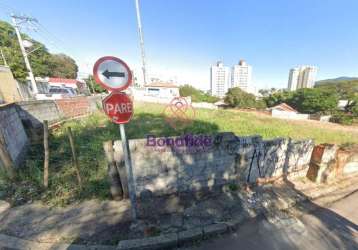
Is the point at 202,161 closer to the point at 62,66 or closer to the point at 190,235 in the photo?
the point at 190,235

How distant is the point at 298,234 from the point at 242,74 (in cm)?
8792

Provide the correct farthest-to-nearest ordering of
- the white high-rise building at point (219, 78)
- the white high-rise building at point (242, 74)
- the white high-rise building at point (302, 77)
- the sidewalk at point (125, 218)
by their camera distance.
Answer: the white high-rise building at point (219, 78)
the white high-rise building at point (242, 74)
the white high-rise building at point (302, 77)
the sidewalk at point (125, 218)

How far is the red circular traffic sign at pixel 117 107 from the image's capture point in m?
2.02

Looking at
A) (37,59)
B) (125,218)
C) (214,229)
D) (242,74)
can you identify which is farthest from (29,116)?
(242,74)

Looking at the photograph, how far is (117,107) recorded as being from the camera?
2068 mm

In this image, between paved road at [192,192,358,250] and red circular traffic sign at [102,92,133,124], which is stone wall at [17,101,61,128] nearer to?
red circular traffic sign at [102,92,133,124]

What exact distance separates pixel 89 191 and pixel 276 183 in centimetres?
466

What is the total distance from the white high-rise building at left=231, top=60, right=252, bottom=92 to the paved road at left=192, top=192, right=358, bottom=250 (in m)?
83.4

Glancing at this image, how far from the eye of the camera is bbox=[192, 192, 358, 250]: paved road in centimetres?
232

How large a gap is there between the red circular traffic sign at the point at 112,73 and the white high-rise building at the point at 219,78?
265 ft

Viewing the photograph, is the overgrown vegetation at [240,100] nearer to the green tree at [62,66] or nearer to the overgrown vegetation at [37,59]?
the overgrown vegetation at [37,59]

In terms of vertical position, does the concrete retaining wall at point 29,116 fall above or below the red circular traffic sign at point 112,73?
below

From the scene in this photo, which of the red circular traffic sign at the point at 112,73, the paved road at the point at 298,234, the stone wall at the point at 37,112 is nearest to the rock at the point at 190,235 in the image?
the paved road at the point at 298,234

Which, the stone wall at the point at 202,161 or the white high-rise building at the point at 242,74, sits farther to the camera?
the white high-rise building at the point at 242,74
